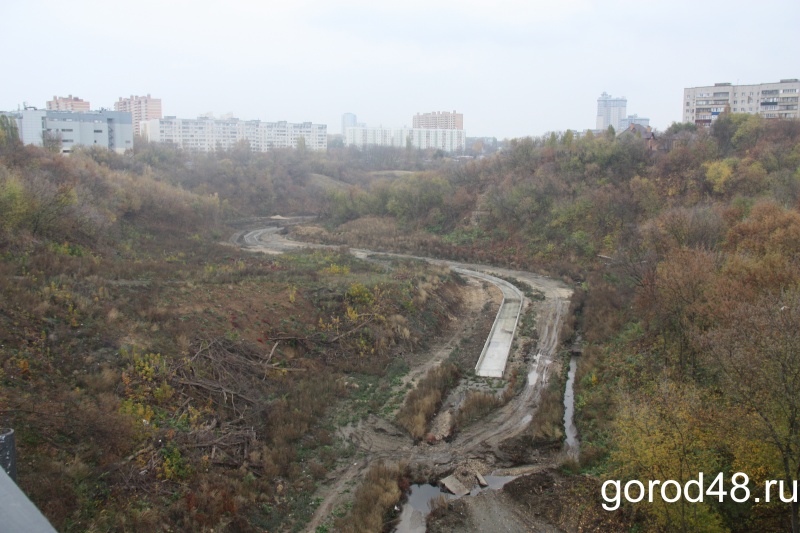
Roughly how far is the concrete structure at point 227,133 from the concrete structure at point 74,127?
39125 millimetres

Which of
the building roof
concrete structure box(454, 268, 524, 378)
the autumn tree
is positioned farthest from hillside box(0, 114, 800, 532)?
the building roof

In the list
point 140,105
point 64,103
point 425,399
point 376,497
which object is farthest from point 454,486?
point 140,105

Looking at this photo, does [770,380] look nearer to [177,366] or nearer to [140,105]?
[177,366]

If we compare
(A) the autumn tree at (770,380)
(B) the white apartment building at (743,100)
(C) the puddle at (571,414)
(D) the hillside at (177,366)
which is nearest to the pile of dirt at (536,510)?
(C) the puddle at (571,414)

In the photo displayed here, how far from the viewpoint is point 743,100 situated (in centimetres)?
7931

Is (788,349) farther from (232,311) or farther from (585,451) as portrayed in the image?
(232,311)

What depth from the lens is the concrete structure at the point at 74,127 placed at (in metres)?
81.3

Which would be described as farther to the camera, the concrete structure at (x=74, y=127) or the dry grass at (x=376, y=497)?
the concrete structure at (x=74, y=127)

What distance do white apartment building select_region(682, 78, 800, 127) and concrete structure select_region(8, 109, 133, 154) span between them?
84.4 meters

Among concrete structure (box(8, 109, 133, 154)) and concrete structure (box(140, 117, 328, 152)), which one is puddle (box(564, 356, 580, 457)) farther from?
concrete structure (box(140, 117, 328, 152))

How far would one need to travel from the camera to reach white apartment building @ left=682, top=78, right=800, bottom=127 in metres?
74.8

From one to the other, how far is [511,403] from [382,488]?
672 centimetres

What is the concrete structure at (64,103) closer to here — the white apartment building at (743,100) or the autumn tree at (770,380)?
the white apartment building at (743,100)

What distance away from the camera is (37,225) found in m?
26.3
